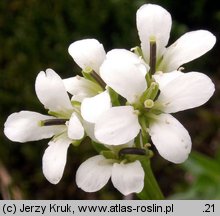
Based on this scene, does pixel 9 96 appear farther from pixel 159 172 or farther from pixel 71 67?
pixel 159 172

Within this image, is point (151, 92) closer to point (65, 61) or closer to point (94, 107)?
point (94, 107)

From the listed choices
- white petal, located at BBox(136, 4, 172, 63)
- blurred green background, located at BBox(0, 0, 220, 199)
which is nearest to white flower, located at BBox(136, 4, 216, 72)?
white petal, located at BBox(136, 4, 172, 63)

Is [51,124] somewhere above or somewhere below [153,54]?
below

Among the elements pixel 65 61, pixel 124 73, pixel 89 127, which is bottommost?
pixel 65 61

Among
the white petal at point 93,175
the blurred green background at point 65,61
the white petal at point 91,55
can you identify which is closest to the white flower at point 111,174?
the white petal at point 93,175

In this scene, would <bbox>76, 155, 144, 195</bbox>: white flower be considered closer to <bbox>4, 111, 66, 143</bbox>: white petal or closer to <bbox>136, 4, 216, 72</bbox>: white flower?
<bbox>4, 111, 66, 143</bbox>: white petal

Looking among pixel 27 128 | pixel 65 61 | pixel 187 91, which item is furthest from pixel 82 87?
pixel 65 61

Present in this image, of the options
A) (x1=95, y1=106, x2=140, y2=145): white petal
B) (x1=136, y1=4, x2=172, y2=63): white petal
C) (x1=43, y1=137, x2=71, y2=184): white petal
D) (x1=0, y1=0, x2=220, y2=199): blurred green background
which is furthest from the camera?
(x1=0, y1=0, x2=220, y2=199): blurred green background
